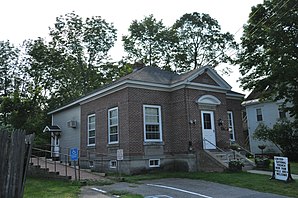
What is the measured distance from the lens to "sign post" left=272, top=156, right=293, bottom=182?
11752 mm

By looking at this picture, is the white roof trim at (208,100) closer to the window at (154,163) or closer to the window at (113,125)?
the window at (154,163)

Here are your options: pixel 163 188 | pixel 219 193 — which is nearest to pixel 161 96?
pixel 163 188

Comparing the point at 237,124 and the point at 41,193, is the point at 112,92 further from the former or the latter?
the point at 237,124

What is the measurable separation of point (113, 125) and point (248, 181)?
8.45m

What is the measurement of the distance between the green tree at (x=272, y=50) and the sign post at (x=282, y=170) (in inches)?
291

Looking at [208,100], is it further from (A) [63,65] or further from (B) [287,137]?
(A) [63,65]

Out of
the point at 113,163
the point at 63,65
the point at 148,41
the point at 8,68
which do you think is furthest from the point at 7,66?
the point at 113,163

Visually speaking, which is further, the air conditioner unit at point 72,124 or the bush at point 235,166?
the air conditioner unit at point 72,124

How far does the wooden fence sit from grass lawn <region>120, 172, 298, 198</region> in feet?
27.3

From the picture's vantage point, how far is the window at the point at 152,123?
16.3m

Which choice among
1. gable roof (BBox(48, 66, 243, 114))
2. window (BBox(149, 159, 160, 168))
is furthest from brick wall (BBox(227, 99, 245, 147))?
window (BBox(149, 159, 160, 168))

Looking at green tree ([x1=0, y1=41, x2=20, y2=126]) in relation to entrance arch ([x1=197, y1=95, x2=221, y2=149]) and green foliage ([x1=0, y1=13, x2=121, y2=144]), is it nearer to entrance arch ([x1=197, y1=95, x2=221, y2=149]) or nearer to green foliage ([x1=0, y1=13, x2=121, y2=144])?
green foliage ([x1=0, y1=13, x2=121, y2=144])

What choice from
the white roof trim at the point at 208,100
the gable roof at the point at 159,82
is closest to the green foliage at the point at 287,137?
the gable roof at the point at 159,82

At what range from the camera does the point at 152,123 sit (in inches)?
652
